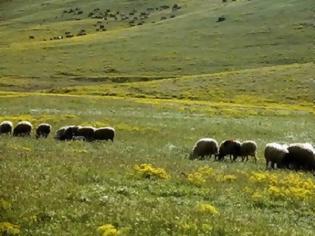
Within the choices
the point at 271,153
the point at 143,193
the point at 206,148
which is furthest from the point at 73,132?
the point at 143,193

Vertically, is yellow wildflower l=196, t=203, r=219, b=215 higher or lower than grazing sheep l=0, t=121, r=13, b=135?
higher

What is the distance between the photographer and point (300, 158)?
26.2 m

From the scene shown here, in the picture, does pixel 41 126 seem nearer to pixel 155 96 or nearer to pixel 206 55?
pixel 155 96

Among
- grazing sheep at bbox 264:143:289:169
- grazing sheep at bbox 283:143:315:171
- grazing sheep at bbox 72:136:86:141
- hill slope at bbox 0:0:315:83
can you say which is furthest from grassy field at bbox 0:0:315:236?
grazing sheep at bbox 72:136:86:141

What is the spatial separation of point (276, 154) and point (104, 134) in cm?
1069

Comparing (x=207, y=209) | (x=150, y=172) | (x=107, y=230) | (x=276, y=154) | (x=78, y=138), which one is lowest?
(x=78, y=138)

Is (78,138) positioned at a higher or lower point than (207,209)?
lower

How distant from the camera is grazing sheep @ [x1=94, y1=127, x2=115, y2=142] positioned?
33.8m

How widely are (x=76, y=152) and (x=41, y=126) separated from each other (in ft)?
36.8

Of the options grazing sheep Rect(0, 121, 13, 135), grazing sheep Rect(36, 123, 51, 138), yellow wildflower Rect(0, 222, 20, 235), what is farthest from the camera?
grazing sheep Rect(0, 121, 13, 135)

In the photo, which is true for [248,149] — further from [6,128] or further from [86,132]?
[6,128]

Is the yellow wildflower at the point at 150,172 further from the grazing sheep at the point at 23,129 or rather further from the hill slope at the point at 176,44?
the hill slope at the point at 176,44

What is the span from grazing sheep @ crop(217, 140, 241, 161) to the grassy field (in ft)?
2.74

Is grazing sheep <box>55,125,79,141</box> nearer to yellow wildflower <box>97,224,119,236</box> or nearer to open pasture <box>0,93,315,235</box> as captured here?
open pasture <box>0,93,315,235</box>
